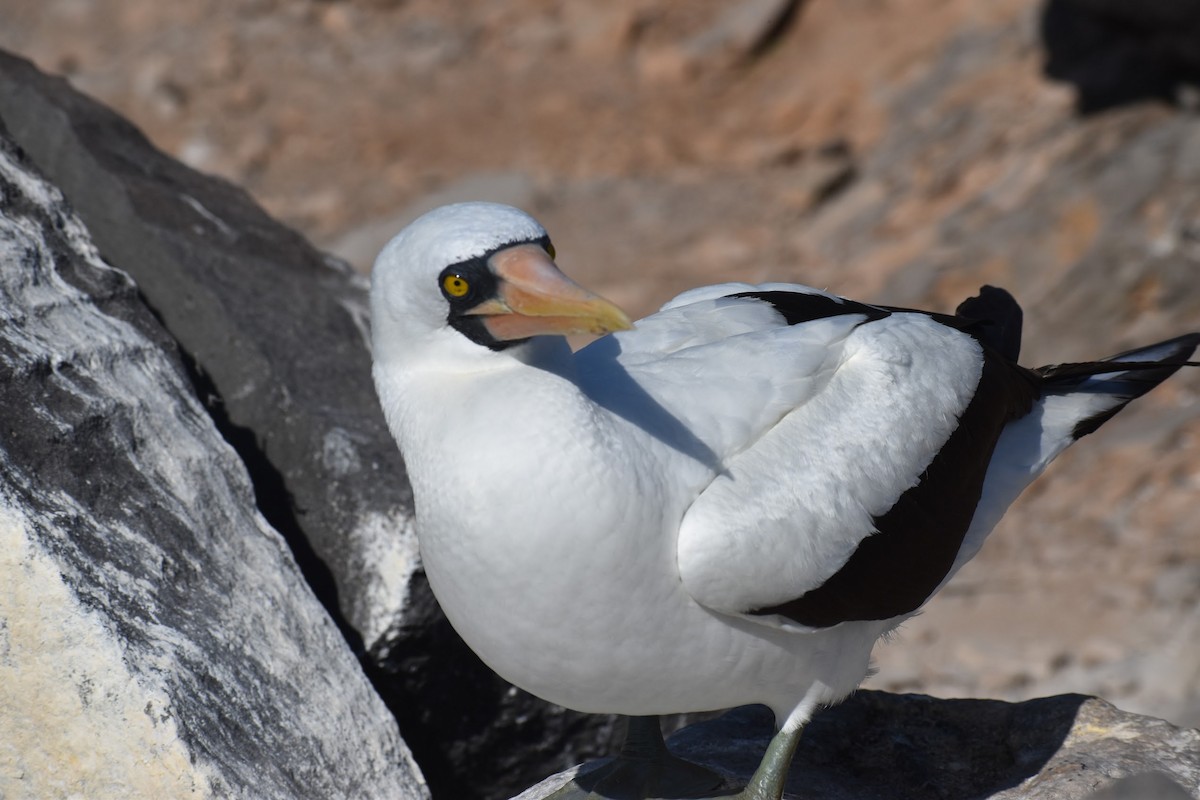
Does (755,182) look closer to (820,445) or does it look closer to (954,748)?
(954,748)

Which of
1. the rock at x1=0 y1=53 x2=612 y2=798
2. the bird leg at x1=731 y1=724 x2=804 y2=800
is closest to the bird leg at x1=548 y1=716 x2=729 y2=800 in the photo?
the bird leg at x1=731 y1=724 x2=804 y2=800

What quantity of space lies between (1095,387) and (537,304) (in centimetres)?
201

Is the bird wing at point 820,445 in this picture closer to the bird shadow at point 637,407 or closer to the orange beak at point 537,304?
the bird shadow at point 637,407

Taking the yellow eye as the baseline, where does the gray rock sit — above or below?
above

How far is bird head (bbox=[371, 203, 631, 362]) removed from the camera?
9.68 feet

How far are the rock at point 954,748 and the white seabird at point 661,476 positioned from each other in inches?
16.4

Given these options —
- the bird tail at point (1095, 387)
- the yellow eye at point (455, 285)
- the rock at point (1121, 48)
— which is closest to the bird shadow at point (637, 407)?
the yellow eye at point (455, 285)

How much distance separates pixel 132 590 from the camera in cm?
343

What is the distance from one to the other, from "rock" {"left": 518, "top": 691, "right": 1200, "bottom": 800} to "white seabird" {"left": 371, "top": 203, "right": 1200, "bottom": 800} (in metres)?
0.42

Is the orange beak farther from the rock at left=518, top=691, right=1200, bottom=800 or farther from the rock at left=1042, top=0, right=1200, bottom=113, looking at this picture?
the rock at left=1042, top=0, right=1200, bottom=113

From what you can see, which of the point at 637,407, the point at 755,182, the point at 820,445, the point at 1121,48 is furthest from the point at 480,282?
the point at 755,182

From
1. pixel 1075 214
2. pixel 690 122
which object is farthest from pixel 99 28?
pixel 1075 214

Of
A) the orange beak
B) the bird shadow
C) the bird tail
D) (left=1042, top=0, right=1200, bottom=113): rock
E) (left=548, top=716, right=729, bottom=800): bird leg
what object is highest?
(left=1042, top=0, right=1200, bottom=113): rock

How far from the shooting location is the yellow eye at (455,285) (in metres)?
3.02
